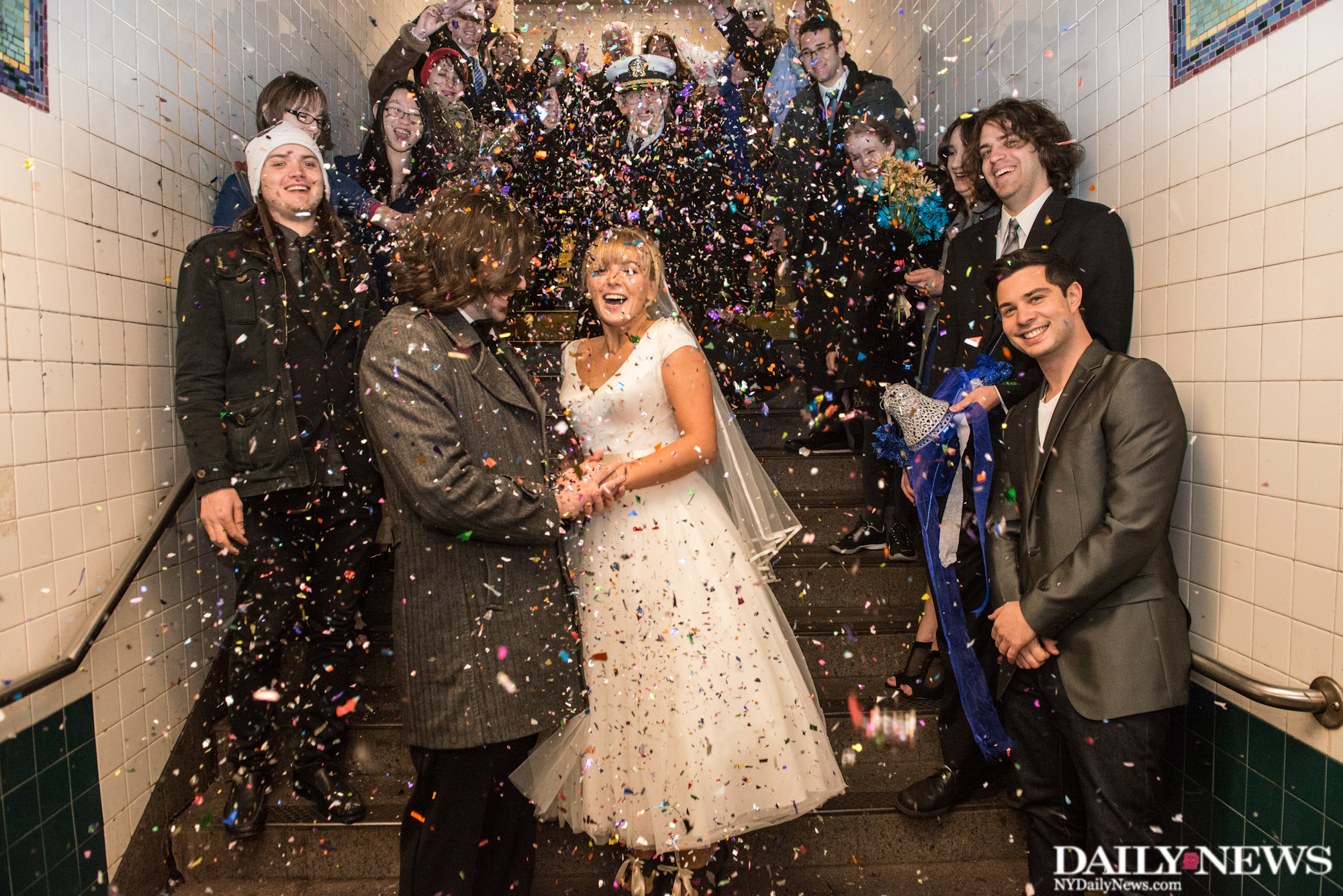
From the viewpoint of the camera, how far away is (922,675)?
2.71 m

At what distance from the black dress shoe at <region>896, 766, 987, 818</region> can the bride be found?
40cm

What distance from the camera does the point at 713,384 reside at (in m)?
2.19

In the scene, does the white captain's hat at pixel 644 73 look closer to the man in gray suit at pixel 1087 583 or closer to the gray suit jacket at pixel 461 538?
the man in gray suit at pixel 1087 583

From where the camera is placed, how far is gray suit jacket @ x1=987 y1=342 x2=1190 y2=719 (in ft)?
5.56

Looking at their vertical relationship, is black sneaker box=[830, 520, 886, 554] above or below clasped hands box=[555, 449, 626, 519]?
below

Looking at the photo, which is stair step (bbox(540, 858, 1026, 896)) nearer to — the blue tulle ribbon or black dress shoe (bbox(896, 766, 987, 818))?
black dress shoe (bbox(896, 766, 987, 818))

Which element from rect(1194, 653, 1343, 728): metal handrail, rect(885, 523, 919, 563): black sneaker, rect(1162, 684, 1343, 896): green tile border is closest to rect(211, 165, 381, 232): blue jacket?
rect(885, 523, 919, 563): black sneaker

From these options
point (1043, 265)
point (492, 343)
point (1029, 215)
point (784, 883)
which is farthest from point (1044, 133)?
point (784, 883)

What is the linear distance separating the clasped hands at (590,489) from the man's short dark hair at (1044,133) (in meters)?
1.53

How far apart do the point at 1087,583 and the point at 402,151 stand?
3.27m

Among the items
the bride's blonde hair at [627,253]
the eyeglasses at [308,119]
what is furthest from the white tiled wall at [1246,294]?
the eyeglasses at [308,119]

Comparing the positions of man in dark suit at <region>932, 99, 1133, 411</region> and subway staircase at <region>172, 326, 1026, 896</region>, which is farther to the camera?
subway staircase at <region>172, 326, 1026, 896</region>

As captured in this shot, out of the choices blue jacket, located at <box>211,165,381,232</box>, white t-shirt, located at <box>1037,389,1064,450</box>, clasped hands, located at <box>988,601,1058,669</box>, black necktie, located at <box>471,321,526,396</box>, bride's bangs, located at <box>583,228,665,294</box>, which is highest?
blue jacket, located at <box>211,165,381,232</box>

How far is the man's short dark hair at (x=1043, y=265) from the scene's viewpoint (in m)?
1.88
